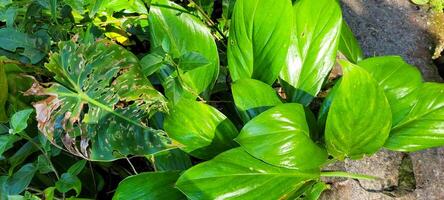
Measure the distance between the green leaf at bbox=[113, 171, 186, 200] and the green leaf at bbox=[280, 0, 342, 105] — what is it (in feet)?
1.45

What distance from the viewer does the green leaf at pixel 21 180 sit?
1306mm

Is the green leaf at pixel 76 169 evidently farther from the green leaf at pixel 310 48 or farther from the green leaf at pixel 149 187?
the green leaf at pixel 310 48

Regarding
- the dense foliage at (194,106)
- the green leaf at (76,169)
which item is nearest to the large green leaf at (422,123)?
the dense foliage at (194,106)

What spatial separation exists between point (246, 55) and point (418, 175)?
2.22 feet

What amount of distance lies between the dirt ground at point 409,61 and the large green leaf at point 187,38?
0.50 metres

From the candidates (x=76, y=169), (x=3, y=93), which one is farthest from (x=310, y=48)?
A: (x=3, y=93)

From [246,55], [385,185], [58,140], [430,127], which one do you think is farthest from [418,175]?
[58,140]

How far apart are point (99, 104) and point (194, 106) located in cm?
27

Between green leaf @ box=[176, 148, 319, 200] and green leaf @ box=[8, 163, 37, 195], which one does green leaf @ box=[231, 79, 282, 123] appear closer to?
green leaf @ box=[176, 148, 319, 200]

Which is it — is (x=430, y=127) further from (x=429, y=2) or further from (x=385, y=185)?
(x=429, y=2)

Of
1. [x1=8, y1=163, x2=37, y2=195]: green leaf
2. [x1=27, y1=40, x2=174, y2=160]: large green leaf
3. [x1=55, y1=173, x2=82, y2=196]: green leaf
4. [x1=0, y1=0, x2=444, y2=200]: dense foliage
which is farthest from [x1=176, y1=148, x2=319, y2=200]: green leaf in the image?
[x1=8, y1=163, x2=37, y2=195]: green leaf

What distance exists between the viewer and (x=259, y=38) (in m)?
1.56

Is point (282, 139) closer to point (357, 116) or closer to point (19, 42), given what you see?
point (357, 116)

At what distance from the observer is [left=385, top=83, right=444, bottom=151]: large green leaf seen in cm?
143
